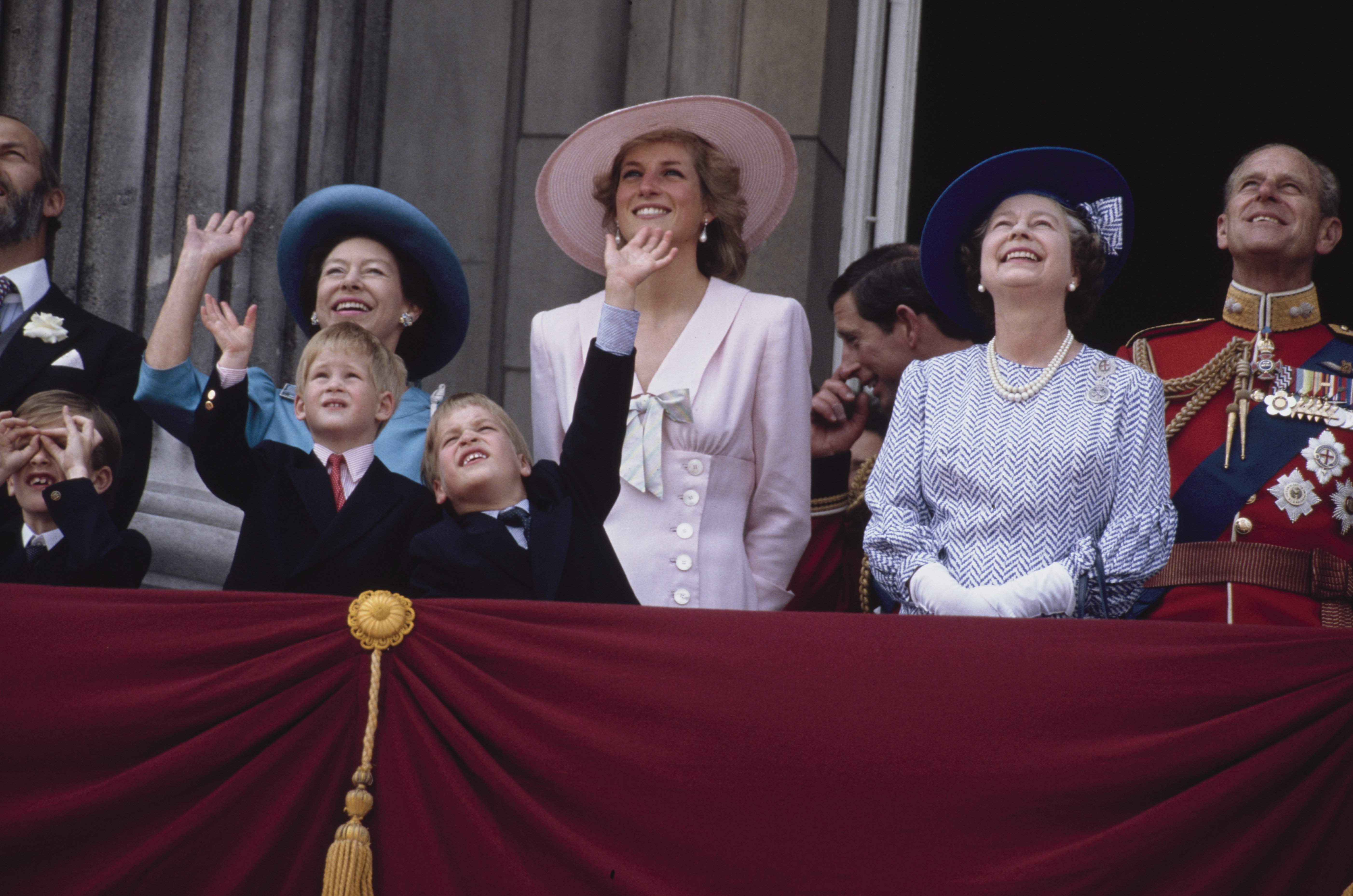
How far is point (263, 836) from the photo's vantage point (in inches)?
109

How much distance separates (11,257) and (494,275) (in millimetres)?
1937

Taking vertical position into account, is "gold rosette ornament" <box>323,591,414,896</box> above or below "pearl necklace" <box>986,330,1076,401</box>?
below

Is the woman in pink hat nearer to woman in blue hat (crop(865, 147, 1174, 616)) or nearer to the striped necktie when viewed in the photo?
woman in blue hat (crop(865, 147, 1174, 616))

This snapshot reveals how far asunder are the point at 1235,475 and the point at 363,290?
209 cm

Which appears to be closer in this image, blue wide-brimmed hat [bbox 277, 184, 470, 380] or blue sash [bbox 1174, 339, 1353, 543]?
blue sash [bbox 1174, 339, 1353, 543]

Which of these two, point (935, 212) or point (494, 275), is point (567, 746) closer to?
point (935, 212)

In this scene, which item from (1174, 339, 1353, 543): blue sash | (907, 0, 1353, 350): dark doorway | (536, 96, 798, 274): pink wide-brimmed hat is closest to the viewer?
(1174, 339, 1353, 543): blue sash

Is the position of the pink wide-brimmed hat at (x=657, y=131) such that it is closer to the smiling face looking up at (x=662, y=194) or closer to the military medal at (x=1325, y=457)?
the smiling face looking up at (x=662, y=194)

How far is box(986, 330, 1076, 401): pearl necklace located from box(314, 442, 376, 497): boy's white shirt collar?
1307 mm

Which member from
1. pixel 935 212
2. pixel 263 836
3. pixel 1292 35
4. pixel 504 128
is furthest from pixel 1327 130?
pixel 263 836

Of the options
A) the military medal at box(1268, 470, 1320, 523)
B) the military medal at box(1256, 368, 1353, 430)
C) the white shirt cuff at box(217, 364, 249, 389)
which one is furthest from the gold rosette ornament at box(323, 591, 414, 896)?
the military medal at box(1256, 368, 1353, 430)

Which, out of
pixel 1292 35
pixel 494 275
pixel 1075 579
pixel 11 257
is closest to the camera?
pixel 1075 579

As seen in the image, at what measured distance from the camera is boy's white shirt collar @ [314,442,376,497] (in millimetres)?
3555

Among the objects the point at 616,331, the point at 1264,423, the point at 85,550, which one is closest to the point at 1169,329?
the point at 1264,423
